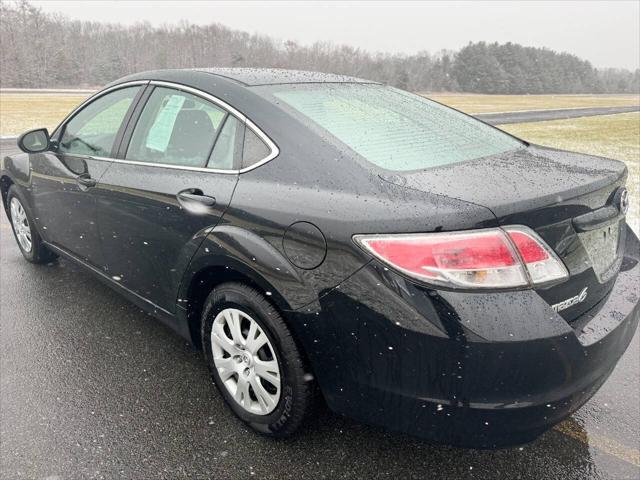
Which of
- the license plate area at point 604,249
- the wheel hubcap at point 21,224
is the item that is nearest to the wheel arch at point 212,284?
the license plate area at point 604,249

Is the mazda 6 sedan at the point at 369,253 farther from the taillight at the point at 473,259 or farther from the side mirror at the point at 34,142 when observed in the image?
the side mirror at the point at 34,142

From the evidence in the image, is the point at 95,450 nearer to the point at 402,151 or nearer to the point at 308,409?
the point at 308,409

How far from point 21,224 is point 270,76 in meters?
2.89

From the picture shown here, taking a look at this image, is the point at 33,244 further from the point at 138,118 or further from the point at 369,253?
the point at 369,253

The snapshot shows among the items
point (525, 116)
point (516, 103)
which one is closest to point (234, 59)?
point (516, 103)

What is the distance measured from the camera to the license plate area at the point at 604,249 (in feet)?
6.44

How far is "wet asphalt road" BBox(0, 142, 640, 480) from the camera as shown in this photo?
220cm

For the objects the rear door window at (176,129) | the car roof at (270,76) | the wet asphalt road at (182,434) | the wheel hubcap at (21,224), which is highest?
the car roof at (270,76)

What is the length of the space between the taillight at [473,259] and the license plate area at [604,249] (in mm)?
338

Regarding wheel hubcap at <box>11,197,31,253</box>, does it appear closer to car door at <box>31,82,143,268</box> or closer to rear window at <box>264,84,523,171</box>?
car door at <box>31,82,143,268</box>

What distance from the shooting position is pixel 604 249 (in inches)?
81.8

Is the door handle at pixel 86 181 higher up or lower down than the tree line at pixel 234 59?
lower down

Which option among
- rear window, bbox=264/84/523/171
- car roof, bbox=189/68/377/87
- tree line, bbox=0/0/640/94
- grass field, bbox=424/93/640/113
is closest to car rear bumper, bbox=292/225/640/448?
rear window, bbox=264/84/523/171

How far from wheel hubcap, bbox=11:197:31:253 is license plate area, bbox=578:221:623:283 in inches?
162
